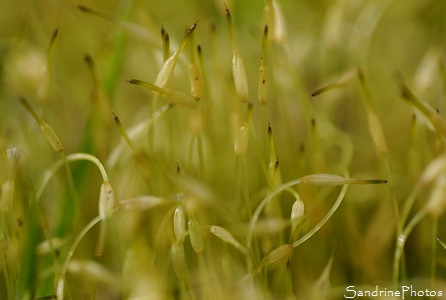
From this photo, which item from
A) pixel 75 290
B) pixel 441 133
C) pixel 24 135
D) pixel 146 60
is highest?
pixel 146 60

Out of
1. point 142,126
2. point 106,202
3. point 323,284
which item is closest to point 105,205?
point 106,202

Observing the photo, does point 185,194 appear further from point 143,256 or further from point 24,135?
point 24,135

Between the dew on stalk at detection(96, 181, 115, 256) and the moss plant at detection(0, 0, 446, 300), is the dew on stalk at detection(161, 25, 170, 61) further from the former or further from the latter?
the dew on stalk at detection(96, 181, 115, 256)

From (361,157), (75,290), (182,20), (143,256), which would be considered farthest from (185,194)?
(182,20)

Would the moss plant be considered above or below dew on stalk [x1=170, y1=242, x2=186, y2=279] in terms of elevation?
above

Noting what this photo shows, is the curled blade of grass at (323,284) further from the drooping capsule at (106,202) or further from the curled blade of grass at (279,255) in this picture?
the drooping capsule at (106,202)

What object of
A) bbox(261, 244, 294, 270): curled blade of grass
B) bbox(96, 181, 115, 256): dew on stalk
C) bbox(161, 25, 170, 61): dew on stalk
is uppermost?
bbox(161, 25, 170, 61): dew on stalk

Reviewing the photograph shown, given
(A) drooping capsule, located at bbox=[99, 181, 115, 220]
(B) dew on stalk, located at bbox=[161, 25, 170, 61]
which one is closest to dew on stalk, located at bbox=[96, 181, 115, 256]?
(A) drooping capsule, located at bbox=[99, 181, 115, 220]

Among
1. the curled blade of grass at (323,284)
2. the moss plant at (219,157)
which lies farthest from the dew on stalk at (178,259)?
the curled blade of grass at (323,284)
